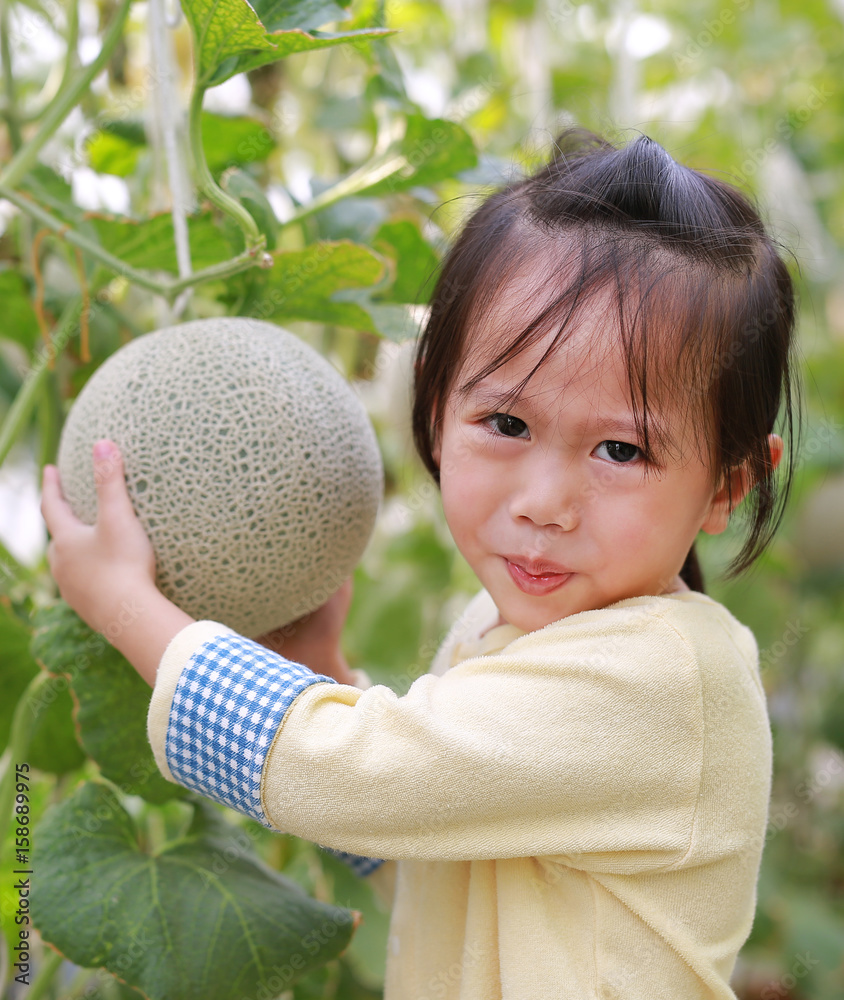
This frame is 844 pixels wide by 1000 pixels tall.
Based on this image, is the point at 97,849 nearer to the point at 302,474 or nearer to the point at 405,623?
the point at 302,474

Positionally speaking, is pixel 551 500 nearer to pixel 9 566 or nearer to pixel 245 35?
pixel 245 35

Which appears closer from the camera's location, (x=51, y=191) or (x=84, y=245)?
(x=84, y=245)

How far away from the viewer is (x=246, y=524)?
0.71 meters

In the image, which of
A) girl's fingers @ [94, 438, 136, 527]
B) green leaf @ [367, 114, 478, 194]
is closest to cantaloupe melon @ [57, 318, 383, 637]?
girl's fingers @ [94, 438, 136, 527]

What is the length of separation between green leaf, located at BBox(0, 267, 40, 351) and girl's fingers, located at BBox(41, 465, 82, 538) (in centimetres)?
29

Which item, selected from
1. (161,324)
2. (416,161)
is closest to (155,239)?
(161,324)

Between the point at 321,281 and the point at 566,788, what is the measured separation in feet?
1.47

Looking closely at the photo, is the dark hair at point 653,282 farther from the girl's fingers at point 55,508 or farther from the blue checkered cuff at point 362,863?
the blue checkered cuff at point 362,863

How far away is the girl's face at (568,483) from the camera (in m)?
0.67

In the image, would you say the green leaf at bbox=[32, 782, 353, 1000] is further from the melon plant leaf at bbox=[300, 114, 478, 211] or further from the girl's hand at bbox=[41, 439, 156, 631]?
the melon plant leaf at bbox=[300, 114, 478, 211]

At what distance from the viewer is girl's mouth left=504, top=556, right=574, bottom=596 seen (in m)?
0.71

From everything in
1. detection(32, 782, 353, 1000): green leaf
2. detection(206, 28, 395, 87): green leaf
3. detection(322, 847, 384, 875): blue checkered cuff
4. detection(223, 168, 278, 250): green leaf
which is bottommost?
detection(322, 847, 384, 875): blue checkered cuff

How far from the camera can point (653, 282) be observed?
2.22 feet

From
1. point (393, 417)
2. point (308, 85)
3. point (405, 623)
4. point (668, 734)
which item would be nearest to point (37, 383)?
point (668, 734)
